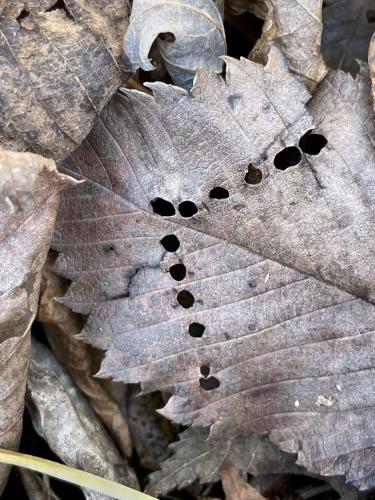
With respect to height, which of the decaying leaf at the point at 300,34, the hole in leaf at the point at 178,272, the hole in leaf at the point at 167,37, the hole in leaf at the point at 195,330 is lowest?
the hole in leaf at the point at 195,330

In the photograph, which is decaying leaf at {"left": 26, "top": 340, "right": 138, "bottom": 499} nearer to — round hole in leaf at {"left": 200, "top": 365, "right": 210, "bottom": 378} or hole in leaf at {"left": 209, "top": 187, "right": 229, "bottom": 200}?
round hole in leaf at {"left": 200, "top": 365, "right": 210, "bottom": 378}

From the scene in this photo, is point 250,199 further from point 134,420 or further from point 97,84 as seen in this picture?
point 134,420

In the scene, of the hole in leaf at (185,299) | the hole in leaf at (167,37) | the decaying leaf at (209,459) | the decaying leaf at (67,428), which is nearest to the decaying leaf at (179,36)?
the hole in leaf at (167,37)

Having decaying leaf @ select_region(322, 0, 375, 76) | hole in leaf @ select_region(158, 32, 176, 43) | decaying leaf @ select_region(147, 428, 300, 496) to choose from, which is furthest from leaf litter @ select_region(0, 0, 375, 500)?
decaying leaf @ select_region(322, 0, 375, 76)

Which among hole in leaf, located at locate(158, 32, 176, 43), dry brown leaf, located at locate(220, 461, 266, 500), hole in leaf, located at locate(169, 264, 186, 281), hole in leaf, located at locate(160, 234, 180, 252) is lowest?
dry brown leaf, located at locate(220, 461, 266, 500)

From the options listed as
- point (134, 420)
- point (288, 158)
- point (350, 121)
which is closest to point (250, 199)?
point (288, 158)

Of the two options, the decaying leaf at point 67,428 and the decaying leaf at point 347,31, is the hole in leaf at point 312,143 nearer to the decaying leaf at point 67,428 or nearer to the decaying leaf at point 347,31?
the decaying leaf at point 347,31

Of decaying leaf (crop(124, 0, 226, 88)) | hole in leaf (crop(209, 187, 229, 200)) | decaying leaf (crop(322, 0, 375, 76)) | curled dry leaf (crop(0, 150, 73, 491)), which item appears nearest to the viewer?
curled dry leaf (crop(0, 150, 73, 491))
